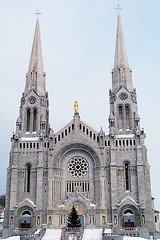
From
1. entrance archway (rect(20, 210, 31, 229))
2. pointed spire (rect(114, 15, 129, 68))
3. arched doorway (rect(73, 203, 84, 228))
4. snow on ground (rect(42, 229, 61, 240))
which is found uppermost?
pointed spire (rect(114, 15, 129, 68))

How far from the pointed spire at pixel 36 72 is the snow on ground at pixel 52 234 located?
23.2m

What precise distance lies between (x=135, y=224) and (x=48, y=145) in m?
18.0

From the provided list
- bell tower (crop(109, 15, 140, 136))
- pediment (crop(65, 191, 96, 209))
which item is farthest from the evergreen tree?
bell tower (crop(109, 15, 140, 136))

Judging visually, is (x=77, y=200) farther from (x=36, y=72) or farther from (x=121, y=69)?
(x=36, y=72)

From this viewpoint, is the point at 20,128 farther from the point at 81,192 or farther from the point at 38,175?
the point at 81,192

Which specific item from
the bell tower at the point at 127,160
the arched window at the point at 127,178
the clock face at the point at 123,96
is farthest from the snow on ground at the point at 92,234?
the clock face at the point at 123,96

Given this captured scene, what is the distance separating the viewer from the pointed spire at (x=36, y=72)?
57562 mm

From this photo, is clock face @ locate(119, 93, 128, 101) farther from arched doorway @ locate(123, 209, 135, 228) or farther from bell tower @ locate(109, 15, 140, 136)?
arched doorway @ locate(123, 209, 135, 228)

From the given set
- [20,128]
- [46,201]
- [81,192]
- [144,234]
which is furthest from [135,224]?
[20,128]

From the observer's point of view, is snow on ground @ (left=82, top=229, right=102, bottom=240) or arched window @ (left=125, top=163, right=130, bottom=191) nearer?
snow on ground @ (left=82, top=229, right=102, bottom=240)

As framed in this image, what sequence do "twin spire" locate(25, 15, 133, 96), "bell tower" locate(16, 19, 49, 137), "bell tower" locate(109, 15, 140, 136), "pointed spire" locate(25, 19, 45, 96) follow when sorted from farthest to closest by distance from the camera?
1. "pointed spire" locate(25, 19, 45, 96)
2. "twin spire" locate(25, 15, 133, 96)
3. "bell tower" locate(16, 19, 49, 137)
4. "bell tower" locate(109, 15, 140, 136)

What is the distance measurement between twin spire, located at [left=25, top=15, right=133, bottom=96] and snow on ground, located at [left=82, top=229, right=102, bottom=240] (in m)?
23.5

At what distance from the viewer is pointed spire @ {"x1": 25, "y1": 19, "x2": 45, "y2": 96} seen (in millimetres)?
57562

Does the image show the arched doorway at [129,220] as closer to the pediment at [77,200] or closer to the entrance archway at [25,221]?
the pediment at [77,200]
